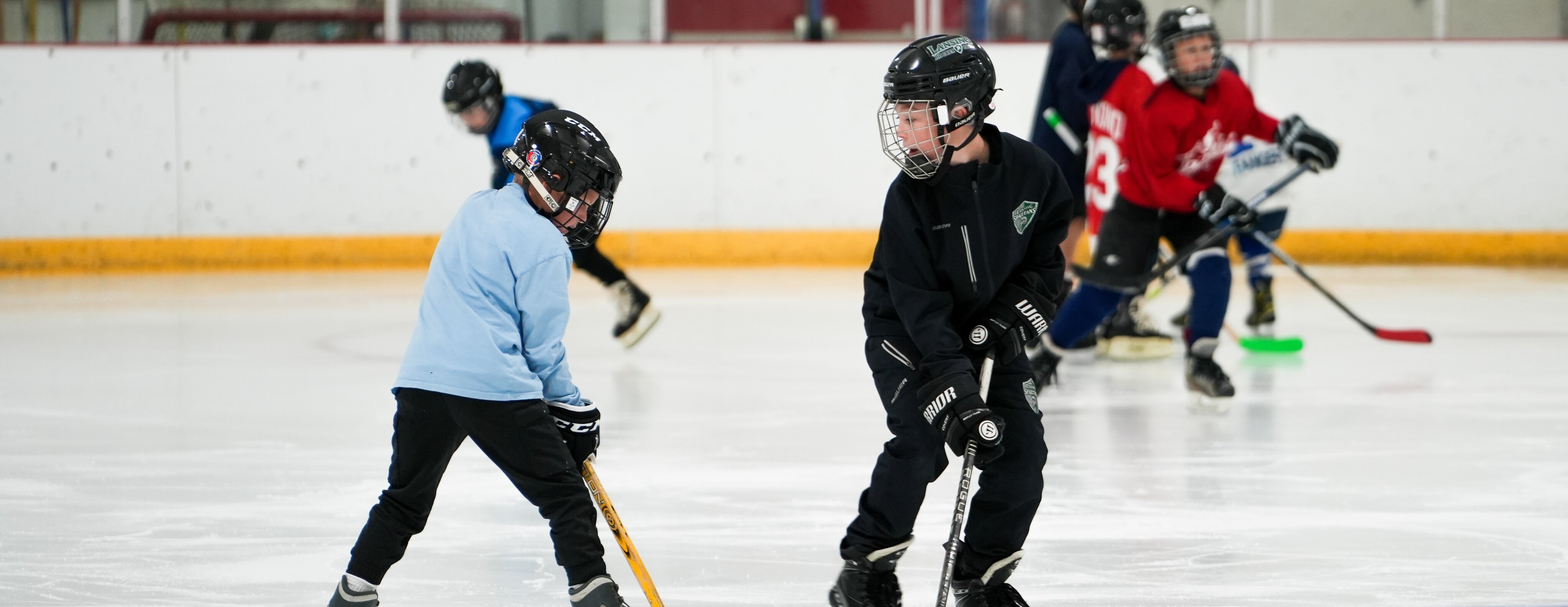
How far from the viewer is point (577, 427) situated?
2.14 meters

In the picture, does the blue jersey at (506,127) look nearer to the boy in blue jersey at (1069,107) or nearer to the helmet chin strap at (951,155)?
the boy in blue jersey at (1069,107)

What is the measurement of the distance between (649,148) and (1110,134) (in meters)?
3.67

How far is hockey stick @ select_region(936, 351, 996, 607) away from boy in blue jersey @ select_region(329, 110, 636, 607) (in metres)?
0.44

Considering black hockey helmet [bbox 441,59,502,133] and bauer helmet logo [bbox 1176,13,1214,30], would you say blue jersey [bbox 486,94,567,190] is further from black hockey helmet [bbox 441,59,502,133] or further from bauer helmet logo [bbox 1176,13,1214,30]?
bauer helmet logo [bbox 1176,13,1214,30]

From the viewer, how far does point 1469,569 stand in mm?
2447

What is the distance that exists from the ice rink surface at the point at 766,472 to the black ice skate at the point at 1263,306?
17 cm

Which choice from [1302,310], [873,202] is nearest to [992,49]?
[873,202]

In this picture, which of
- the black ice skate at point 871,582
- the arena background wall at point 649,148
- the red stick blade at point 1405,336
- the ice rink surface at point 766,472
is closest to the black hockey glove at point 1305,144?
the ice rink surface at point 766,472

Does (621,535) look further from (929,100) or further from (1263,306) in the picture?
(1263,306)

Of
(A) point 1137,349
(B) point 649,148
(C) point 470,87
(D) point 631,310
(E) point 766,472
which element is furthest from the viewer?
(B) point 649,148

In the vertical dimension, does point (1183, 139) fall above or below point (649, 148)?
Result: above

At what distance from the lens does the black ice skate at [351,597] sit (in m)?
2.12

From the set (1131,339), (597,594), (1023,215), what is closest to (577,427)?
(597,594)

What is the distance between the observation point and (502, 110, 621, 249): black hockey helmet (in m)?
2.06
